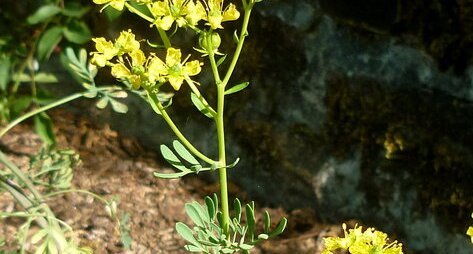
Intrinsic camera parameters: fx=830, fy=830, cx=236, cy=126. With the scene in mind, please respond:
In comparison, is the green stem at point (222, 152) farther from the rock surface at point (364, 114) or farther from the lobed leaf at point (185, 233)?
the rock surface at point (364, 114)

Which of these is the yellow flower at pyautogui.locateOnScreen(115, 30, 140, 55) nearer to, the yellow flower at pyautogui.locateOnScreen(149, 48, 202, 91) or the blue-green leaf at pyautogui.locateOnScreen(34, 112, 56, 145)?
the yellow flower at pyautogui.locateOnScreen(149, 48, 202, 91)

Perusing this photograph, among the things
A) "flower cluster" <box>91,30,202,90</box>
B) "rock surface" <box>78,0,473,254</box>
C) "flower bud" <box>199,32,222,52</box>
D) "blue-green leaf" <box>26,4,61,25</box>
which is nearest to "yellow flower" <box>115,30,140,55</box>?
"flower cluster" <box>91,30,202,90</box>

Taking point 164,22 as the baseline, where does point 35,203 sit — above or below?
below

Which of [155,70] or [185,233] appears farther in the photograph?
[185,233]

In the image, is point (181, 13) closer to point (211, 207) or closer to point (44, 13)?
point (211, 207)

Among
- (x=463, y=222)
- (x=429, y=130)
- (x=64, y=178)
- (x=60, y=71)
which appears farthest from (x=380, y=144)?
(x=60, y=71)

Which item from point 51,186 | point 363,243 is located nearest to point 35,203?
point 51,186

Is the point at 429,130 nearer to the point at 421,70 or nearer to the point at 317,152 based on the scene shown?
the point at 421,70

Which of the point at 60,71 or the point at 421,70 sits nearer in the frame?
the point at 421,70
